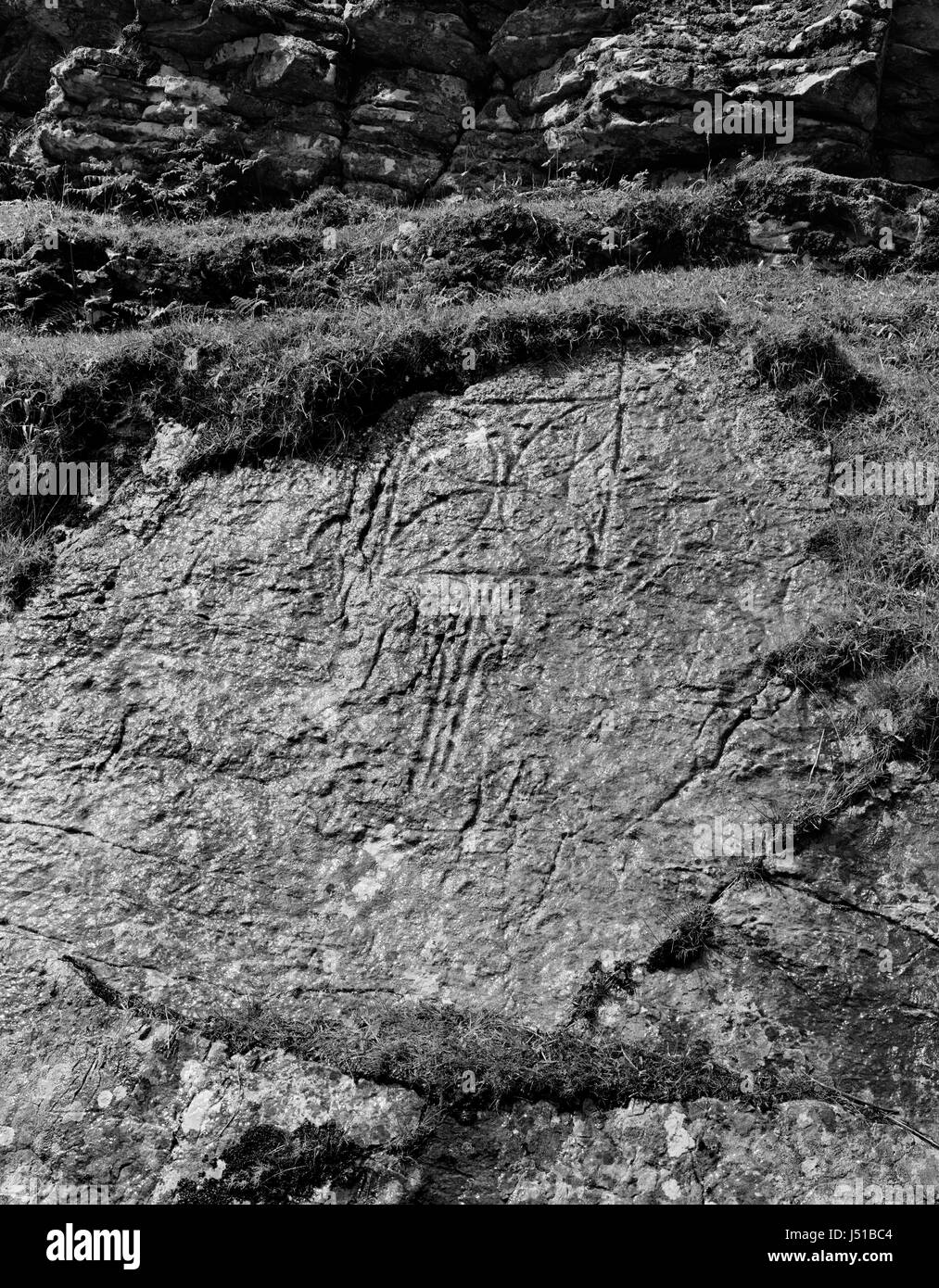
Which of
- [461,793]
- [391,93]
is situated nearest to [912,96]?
[391,93]

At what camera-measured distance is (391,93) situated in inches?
479

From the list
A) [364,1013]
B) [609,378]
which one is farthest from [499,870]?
[609,378]

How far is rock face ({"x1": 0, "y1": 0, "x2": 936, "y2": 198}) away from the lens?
11.4 m

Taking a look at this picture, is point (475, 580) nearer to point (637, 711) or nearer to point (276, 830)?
point (637, 711)

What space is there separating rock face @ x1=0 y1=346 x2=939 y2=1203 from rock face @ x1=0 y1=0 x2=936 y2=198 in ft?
16.6

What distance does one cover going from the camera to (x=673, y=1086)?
18.2 ft

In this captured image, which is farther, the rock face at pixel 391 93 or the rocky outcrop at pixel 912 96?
the rock face at pixel 391 93

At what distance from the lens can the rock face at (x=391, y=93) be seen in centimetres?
1144

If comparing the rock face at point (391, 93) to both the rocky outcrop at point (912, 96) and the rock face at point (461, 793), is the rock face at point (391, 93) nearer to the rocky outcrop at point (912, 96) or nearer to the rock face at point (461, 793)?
the rocky outcrop at point (912, 96)

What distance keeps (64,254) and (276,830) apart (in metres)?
7.24

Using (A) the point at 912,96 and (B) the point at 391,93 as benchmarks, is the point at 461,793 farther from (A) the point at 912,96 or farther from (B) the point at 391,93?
(A) the point at 912,96

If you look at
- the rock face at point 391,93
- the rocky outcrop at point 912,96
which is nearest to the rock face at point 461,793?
the rock face at point 391,93

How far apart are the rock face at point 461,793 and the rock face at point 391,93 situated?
5073 mm

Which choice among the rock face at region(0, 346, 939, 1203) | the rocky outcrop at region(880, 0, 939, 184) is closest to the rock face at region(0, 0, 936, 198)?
the rocky outcrop at region(880, 0, 939, 184)
